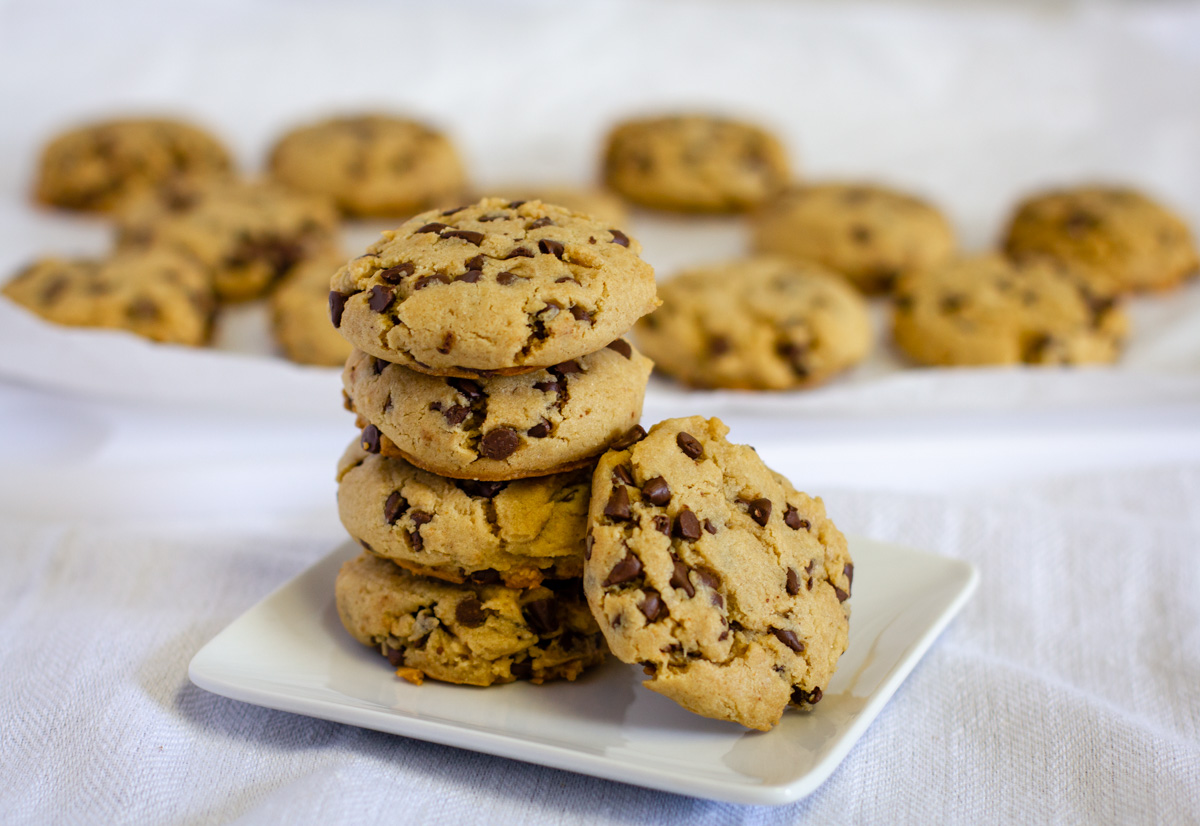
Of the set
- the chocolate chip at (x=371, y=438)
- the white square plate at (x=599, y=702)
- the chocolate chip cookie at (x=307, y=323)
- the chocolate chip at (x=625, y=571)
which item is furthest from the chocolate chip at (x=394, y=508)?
the chocolate chip cookie at (x=307, y=323)

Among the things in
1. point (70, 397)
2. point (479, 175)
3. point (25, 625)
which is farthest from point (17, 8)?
point (25, 625)

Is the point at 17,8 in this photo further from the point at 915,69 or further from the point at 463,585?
the point at 463,585

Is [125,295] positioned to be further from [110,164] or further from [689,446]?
[689,446]

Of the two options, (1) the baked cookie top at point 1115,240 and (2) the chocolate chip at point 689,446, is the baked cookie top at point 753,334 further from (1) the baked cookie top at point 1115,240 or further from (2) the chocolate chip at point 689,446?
(2) the chocolate chip at point 689,446

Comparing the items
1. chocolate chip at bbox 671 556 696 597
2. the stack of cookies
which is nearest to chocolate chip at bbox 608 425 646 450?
the stack of cookies

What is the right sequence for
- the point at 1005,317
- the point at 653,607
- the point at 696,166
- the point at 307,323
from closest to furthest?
the point at 653,607 → the point at 307,323 → the point at 1005,317 → the point at 696,166

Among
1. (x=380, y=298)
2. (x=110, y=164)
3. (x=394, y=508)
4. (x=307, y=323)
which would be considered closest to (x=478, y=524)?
(x=394, y=508)
